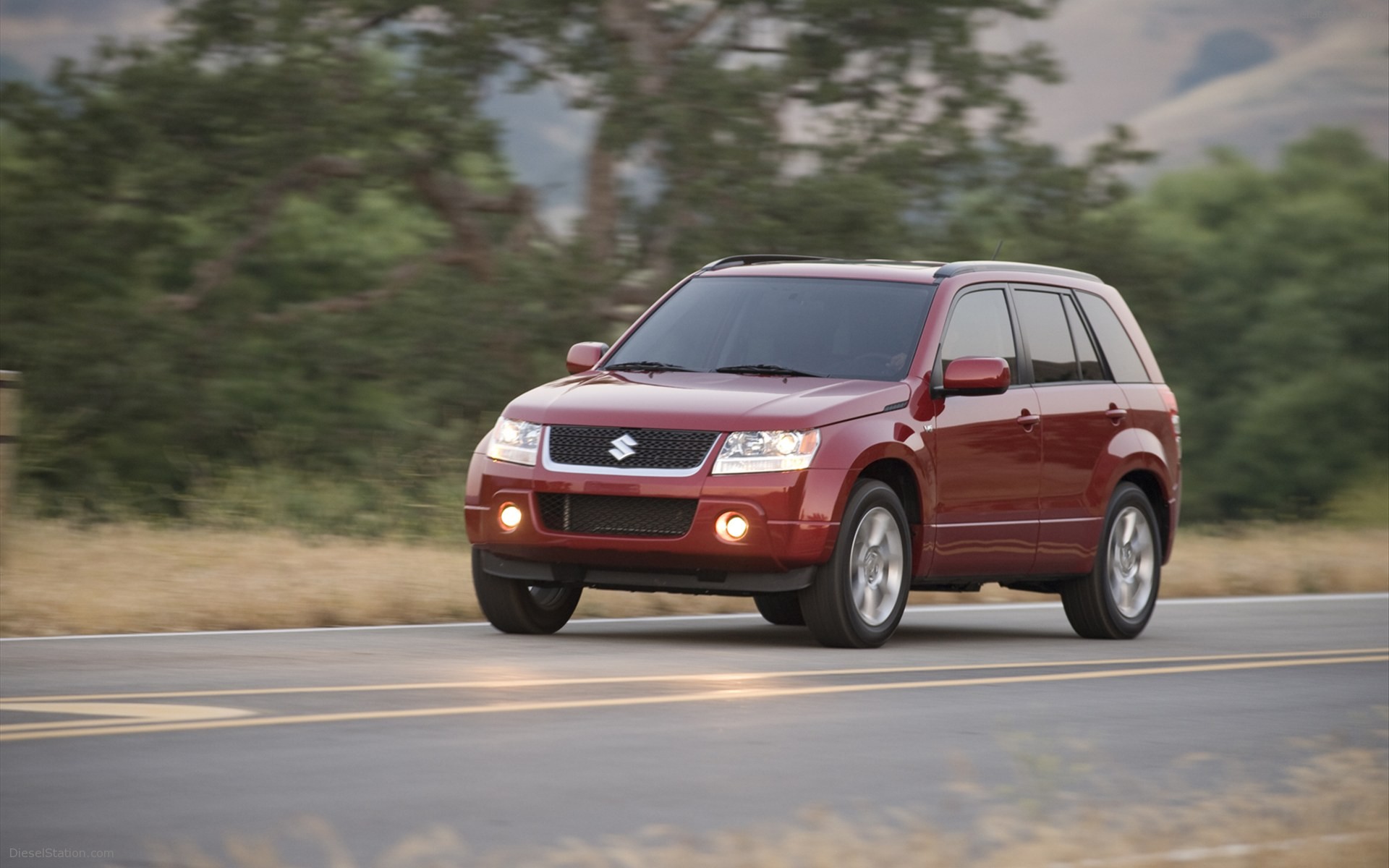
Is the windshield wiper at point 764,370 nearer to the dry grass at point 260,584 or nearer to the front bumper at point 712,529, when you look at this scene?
the front bumper at point 712,529

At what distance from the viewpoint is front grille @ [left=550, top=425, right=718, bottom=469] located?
11.5m

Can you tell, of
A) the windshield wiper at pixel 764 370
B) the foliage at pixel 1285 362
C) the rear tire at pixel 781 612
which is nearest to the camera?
the windshield wiper at pixel 764 370

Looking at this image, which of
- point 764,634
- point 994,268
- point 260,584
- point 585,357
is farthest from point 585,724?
point 994,268

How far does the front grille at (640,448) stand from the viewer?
37.6ft

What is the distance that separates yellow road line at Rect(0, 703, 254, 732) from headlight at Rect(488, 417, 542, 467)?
3433 millimetres

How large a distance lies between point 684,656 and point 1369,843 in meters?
5.14

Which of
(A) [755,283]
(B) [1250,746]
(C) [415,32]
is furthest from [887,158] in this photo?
(B) [1250,746]

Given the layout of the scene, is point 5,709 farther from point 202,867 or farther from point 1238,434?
point 1238,434

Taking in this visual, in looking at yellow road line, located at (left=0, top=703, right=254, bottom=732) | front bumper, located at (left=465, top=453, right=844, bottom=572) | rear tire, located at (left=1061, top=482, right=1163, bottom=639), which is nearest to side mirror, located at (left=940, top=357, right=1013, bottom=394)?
front bumper, located at (left=465, top=453, right=844, bottom=572)

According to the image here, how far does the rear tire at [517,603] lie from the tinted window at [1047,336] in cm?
288

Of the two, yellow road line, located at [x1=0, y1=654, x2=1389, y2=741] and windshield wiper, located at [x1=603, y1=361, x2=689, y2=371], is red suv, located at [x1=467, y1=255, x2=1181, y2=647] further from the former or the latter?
yellow road line, located at [x1=0, y1=654, x2=1389, y2=741]

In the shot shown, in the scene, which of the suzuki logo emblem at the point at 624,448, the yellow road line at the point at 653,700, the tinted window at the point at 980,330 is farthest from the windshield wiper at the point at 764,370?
the yellow road line at the point at 653,700

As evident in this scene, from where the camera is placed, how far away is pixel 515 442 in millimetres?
11914

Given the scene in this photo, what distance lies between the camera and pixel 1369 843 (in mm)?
6312
